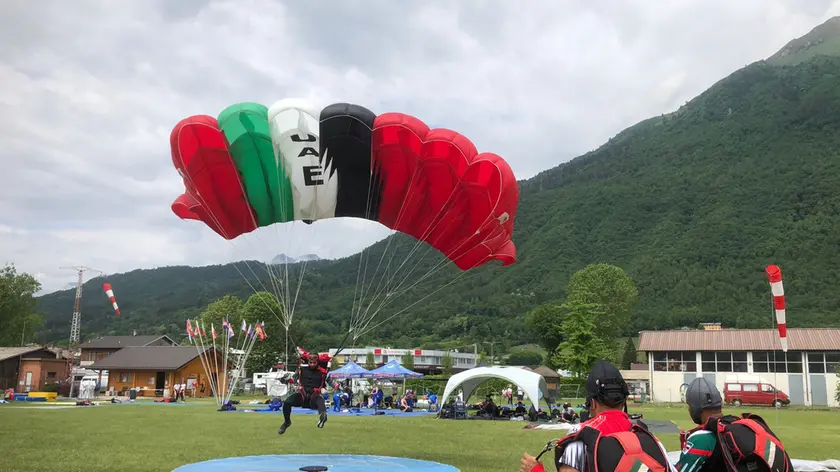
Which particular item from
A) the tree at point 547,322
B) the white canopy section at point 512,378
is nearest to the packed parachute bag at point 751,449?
the white canopy section at point 512,378

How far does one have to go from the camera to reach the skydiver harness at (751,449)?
320 cm

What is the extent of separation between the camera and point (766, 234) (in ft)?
293

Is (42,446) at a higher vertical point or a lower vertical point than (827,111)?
lower

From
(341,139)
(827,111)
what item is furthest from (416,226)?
(827,111)

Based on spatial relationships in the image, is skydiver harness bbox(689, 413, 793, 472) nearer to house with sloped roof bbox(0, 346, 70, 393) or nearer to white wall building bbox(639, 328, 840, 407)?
white wall building bbox(639, 328, 840, 407)

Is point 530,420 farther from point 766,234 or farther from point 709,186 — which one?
point 709,186

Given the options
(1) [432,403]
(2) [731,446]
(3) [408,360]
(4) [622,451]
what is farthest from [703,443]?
(3) [408,360]

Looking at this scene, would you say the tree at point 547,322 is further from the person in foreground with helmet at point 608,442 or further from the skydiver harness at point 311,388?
the person in foreground with helmet at point 608,442

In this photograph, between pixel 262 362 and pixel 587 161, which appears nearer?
pixel 262 362

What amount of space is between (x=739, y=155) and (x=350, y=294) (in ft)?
293

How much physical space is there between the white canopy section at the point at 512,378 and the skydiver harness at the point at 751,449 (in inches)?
807

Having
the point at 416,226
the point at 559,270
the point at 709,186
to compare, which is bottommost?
the point at 416,226

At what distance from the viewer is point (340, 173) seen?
488 inches

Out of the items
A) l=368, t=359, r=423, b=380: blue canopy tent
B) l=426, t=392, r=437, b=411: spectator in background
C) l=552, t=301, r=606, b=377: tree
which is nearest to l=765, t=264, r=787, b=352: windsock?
l=426, t=392, r=437, b=411: spectator in background
